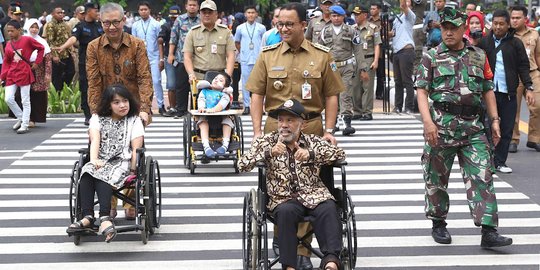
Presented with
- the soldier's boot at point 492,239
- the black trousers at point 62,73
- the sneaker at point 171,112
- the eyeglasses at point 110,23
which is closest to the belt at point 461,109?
the soldier's boot at point 492,239

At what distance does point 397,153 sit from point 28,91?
19.2 ft

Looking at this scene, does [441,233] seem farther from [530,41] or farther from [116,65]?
[530,41]

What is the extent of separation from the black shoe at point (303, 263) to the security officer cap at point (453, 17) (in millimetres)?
2242

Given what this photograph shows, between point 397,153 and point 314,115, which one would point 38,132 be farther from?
point 314,115

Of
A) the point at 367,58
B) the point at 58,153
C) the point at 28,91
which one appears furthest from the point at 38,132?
the point at 367,58

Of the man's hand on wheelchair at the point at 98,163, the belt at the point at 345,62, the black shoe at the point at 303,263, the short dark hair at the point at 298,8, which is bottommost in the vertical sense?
the black shoe at the point at 303,263

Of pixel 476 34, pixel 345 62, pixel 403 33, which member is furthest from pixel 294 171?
pixel 403 33

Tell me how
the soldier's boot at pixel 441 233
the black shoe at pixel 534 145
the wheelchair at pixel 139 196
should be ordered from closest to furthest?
the wheelchair at pixel 139 196, the soldier's boot at pixel 441 233, the black shoe at pixel 534 145

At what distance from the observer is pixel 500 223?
10.5 metres

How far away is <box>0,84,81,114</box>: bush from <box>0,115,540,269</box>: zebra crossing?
4245mm

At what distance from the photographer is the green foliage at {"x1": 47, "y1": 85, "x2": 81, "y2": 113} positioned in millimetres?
19797

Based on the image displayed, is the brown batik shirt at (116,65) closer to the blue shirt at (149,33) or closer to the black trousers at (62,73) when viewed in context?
the blue shirt at (149,33)

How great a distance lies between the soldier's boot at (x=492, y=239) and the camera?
30.1 ft

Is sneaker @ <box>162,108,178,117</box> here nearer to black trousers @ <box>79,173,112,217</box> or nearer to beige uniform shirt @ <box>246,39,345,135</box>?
black trousers @ <box>79,173,112,217</box>
